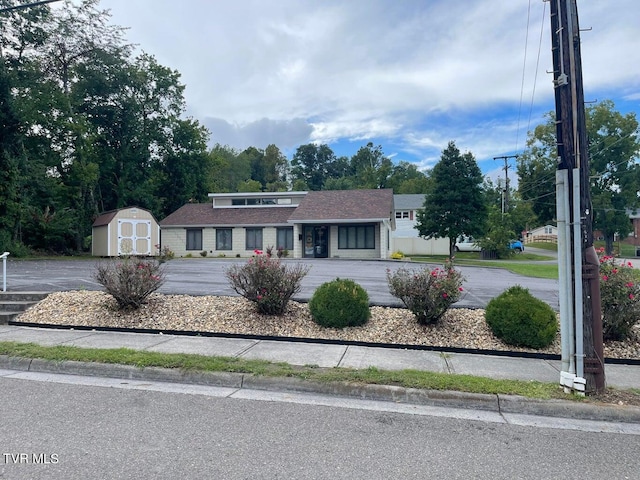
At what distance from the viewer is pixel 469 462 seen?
3.38 meters

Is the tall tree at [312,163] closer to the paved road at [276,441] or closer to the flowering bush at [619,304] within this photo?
the flowering bush at [619,304]

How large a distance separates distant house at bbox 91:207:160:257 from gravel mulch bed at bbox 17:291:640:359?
19.5 m

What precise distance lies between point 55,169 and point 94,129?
4128 millimetres

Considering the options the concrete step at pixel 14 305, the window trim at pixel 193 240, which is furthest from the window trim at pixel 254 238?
the concrete step at pixel 14 305

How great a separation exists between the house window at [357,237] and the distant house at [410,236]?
1173cm

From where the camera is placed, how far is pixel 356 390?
4883mm

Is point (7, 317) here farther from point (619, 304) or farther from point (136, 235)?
point (136, 235)

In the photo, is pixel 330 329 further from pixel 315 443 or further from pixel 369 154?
pixel 369 154

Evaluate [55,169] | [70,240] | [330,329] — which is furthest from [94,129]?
[330,329]

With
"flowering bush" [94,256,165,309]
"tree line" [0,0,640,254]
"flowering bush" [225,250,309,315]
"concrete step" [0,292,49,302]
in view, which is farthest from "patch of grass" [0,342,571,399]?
"tree line" [0,0,640,254]

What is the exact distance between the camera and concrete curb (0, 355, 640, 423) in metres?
4.44

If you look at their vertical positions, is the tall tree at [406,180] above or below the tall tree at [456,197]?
above

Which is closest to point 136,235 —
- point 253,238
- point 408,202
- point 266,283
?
point 253,238

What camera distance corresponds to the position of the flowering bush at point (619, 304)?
6570 millimetres
